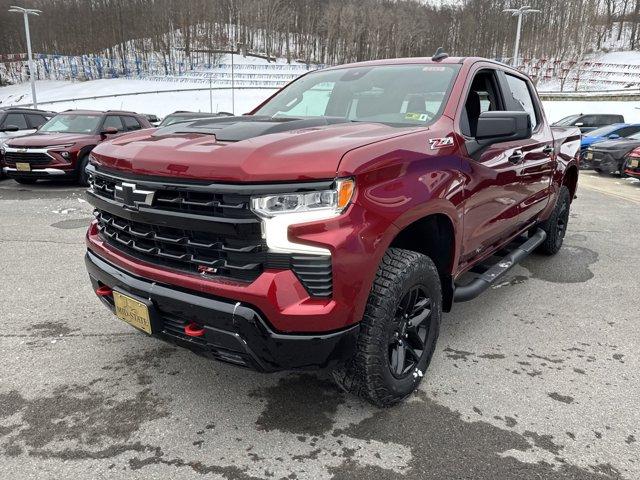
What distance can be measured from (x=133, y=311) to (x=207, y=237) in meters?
0.60

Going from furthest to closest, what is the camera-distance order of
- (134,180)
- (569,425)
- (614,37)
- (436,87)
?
(614,37), (436,87), (569,425), (134,180)

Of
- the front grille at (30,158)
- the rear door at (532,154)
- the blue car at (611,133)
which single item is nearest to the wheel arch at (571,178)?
the rear door at (532,154)

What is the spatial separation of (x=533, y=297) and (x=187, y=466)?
3.32 m

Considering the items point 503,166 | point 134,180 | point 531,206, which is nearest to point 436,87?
point 503,166

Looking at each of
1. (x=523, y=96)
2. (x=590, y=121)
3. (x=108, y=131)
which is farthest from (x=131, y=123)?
(x=590, y=121)

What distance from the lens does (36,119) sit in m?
12.3

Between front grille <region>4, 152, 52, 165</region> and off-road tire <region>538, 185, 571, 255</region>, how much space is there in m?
8.76

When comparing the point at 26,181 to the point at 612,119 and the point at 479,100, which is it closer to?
the point at 479,100

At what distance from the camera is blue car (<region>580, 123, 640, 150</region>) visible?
15.3 meters

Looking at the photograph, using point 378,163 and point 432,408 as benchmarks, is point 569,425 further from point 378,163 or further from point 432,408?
point 378,163

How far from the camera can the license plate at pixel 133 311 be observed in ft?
7.55

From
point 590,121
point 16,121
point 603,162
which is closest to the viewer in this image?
point 16,121

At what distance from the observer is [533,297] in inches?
169

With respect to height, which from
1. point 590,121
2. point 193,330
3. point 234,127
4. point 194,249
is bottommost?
point 590,121
